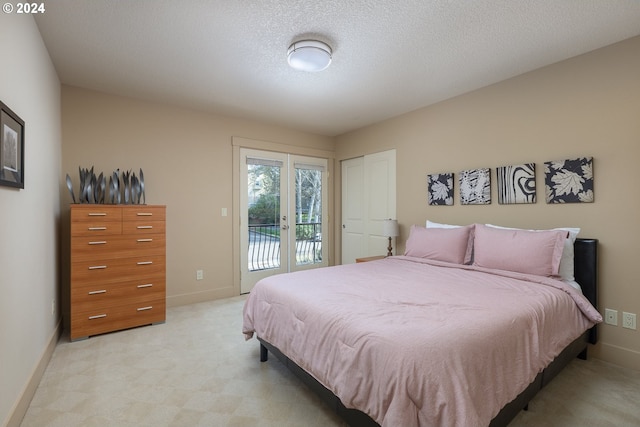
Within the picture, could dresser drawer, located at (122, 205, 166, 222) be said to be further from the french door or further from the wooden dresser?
the french door

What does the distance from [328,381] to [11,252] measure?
70.2 inches

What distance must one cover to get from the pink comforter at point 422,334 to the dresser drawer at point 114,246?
1382 mm

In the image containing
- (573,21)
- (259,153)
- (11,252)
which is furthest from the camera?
(259,153)

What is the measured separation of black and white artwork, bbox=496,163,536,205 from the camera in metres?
2.70

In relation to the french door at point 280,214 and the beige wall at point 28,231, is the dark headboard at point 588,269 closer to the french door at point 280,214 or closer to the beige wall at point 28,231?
the french door at point 280,214

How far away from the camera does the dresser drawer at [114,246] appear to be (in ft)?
8.59

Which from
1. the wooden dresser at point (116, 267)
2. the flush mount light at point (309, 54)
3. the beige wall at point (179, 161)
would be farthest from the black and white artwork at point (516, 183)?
the wooden dresser at point (116, 267)

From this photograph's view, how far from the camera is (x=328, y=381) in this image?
4.83ft

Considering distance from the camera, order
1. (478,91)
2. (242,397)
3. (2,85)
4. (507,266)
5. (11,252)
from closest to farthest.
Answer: (2,85)
(11,252)
(242,397)
(507,266)
(478,91)

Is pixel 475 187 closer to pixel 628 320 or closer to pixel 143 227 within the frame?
pixel 628 320

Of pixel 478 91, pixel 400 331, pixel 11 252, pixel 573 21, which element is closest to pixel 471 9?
pixel 573 21

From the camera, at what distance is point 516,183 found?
2.80 meters

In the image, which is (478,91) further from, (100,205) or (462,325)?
(100,205)

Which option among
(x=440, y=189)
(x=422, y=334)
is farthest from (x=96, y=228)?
(x=440, y=189)
